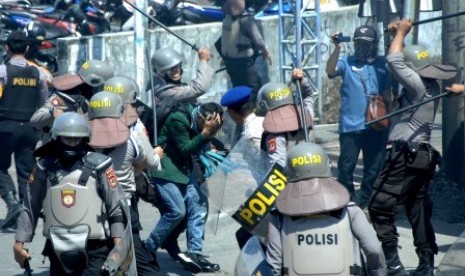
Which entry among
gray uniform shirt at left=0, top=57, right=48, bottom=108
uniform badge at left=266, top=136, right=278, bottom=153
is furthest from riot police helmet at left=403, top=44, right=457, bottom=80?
gray uniform shirt at left=0, top=57, right=48, bottom=108

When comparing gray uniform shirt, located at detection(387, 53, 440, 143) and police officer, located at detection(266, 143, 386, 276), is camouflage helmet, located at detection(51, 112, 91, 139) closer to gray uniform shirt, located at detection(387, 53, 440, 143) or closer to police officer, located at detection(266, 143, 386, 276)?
police officer, located at detection(266, 143, 386, 276)

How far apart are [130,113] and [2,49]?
9304mm

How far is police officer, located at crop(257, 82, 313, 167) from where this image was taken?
815 centimetres

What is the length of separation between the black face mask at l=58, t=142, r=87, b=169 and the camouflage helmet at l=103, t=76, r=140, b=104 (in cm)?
133

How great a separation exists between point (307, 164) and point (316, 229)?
0.35m

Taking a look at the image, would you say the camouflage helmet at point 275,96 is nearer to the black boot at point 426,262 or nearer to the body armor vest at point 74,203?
the black boot at point 426,262

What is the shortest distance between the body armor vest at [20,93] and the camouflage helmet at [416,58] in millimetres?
3556

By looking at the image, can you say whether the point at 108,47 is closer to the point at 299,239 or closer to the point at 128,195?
the point at 128,195

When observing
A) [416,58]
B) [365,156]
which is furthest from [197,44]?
[416,58]

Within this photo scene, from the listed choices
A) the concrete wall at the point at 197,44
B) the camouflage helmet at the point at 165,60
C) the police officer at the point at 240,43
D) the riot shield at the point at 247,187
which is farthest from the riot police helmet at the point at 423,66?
the police officer at the point at 240,43

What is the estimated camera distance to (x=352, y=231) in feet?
20.9

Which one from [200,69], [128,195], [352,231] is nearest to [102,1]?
[200,69]

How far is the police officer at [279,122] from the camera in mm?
8151

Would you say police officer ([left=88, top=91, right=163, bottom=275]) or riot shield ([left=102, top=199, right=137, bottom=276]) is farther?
police officer ([left=88, top=91, right=163, bottom=275])
